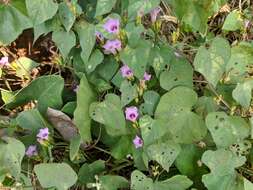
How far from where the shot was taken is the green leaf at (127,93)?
59.3 inches

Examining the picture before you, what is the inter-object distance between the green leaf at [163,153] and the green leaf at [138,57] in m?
0.18

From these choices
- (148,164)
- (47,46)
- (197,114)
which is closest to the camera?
(197,114)

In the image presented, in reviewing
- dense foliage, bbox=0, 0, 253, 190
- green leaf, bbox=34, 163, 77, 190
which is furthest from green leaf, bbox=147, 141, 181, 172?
green leaf, bbox=34, 163, 77, 190

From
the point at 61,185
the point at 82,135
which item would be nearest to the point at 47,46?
the point at 82,135

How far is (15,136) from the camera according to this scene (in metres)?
1.66

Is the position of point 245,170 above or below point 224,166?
below

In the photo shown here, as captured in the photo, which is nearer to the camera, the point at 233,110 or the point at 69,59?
the point at 233,110

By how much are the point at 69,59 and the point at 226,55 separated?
1.64ft

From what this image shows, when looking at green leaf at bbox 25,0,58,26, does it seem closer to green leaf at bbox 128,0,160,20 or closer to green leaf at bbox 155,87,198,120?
green leaf at bbox 128,0,160,20

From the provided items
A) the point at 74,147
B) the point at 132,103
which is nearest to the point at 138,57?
the point at 132,103

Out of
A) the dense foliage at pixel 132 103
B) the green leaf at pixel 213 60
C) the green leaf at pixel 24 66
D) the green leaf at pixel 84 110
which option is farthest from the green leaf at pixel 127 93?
the green leaf at pixel 24 66

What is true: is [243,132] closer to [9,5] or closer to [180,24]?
[180,24]

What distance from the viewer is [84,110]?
1.56 meters

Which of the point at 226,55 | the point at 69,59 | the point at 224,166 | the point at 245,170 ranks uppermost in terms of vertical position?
the point at 226,55
